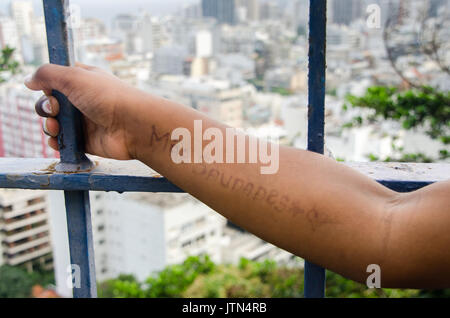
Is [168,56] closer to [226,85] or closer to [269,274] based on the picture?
[226,85]

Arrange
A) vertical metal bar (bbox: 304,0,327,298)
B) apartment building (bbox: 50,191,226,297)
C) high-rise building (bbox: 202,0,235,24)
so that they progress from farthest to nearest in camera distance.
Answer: apartment building (bbox: 50,191,226,297)
high-rise building (bbox: 202,0,235,24)
vertical metal bar (bbox: 304,0,327,298)

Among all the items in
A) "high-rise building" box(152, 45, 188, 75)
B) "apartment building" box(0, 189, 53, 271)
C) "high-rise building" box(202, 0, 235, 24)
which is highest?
"high-rise building" box(202, 0, 235, 24)

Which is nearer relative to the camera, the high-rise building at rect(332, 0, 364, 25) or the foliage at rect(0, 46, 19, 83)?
the foliage at rect(0, 46, 19, 83)

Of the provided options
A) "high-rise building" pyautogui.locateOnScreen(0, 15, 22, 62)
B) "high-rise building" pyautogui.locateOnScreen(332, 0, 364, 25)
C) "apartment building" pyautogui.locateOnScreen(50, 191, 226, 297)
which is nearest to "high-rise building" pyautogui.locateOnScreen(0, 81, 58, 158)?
"high-rise building" pyautogui.locateOnScreen(0, 15, 22, 62)

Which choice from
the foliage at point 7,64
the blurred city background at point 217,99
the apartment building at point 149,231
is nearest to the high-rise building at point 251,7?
the blurred city background at point 217,99

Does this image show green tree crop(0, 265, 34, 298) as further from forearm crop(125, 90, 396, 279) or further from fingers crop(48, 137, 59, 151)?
forearm crop(125, 90, 396, 279)

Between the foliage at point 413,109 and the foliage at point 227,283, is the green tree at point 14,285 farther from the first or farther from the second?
the foliage at point 413,109
